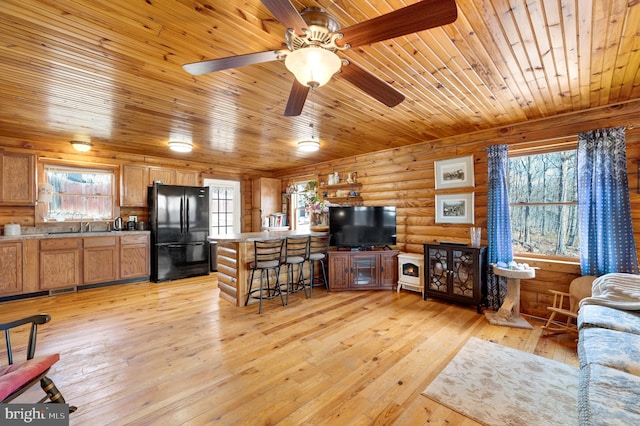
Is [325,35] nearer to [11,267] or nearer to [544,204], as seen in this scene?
[544,204]

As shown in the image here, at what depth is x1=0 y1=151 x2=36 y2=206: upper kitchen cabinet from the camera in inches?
168

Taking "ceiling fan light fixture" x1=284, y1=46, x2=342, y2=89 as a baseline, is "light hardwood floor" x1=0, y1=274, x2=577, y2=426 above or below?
below

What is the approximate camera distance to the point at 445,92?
9.20 feet

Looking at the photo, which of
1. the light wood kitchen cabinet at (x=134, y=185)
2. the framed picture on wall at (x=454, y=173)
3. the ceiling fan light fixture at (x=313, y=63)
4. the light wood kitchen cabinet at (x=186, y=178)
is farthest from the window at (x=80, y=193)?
the framed picture on wall at (x=454, y=173)

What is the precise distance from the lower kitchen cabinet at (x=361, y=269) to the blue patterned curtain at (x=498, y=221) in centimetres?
147

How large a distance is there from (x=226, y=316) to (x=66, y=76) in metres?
2.97

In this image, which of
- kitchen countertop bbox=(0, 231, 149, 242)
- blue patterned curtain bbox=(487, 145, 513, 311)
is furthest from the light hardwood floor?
A: kitchen countertop bbox=(0, 231, 149, 242)

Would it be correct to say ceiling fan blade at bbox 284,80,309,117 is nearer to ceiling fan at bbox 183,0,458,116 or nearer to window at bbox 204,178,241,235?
ceiling fan at bbox 183,0,458,116

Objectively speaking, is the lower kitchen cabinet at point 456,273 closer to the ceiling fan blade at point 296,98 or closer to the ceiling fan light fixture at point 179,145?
the ceiling fan blade at point 296,98

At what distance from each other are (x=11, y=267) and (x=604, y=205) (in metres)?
7.94

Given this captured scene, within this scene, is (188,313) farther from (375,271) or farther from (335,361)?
(375,271)

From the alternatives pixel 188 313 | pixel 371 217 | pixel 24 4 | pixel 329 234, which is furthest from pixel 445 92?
pixel 188 313

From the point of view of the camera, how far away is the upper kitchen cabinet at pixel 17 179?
4.28m

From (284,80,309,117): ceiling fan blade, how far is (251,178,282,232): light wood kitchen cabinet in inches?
191
